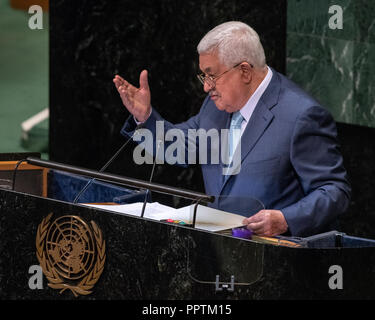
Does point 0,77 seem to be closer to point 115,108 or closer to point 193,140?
point 115,108

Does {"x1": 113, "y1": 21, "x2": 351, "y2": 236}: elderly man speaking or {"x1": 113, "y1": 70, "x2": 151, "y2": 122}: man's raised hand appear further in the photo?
{"x1": 113, "y1": 70, "x2": 151, "y2": 122}: man's raised hand

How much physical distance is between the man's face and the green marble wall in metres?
2.52

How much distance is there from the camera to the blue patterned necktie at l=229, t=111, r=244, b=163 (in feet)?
12.9

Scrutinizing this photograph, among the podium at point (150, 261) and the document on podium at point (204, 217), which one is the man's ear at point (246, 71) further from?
the podium at point (150, 261)

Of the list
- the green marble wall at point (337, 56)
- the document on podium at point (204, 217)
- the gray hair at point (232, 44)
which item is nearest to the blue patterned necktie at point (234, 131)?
the gray hair at point (232, 44)

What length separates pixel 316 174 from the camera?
12.0 ft

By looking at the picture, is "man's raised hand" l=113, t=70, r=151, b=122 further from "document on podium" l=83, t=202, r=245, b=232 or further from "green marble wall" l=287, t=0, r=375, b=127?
"green marble wall" l=287, t=0, r=375, b=127

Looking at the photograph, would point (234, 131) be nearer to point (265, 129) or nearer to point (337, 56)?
point (265, 129)

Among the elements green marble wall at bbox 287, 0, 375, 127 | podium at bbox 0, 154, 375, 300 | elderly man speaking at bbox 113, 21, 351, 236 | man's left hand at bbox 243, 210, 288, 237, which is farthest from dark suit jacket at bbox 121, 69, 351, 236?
green marble wall at bbox 287, 0, 375, 127

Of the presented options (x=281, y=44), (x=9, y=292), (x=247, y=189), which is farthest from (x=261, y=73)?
(x=281, y=44)

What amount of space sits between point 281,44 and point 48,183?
9.75ft

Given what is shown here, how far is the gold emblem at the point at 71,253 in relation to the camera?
3.24 metres

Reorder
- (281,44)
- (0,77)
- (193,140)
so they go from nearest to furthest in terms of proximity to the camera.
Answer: (193,140) < (0,77) < (281,44)

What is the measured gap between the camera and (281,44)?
22.2 feet
